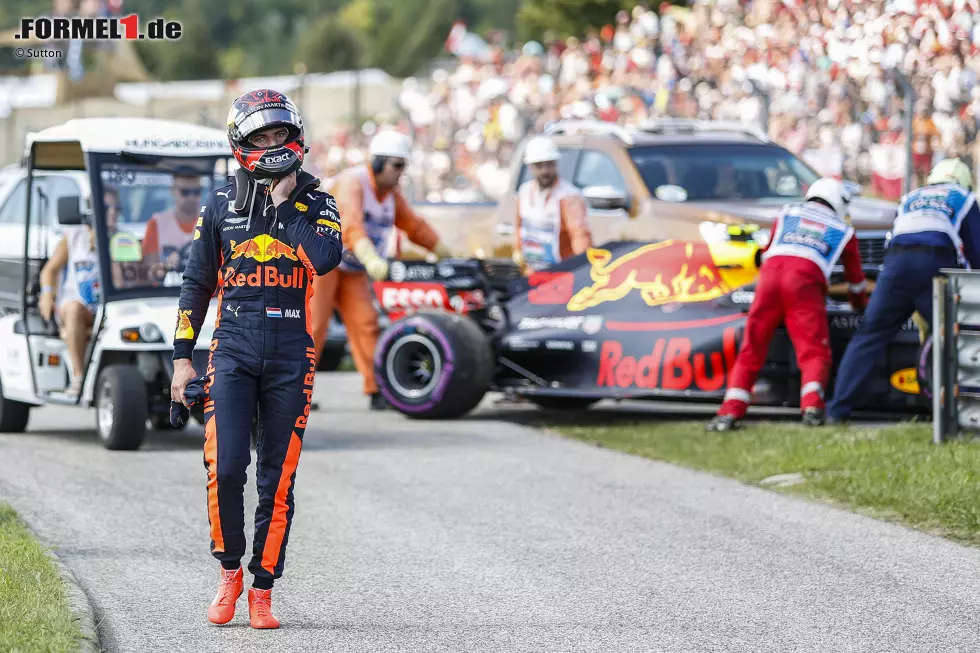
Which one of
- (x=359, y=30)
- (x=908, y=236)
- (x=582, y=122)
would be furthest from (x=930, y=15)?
(x=359, y=30)

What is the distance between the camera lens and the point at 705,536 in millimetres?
7836

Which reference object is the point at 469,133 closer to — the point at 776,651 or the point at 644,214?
the point at 644,214

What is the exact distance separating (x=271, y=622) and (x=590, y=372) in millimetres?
6543

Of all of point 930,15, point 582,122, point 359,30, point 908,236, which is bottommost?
point 908,236

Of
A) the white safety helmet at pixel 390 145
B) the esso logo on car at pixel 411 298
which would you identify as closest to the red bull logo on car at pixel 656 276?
the esso logo on car at pixel 411 298

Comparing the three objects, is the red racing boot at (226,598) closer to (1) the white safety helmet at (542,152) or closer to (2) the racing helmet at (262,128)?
(2) the racing helmet at (262,128)

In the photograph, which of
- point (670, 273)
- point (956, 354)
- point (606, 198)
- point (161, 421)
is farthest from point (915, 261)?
point (161, 421)

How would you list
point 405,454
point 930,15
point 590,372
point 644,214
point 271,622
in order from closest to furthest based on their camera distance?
point 271,622, point 405,454, point 590,372, point 644,214, point 930,15

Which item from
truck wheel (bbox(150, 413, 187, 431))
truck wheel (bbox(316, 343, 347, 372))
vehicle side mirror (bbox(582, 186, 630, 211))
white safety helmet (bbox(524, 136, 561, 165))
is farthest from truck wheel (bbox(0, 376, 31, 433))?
truck wheel (bbox(316, 343, 347, 372))

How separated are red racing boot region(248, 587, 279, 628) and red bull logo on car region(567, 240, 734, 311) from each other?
21.4 ft

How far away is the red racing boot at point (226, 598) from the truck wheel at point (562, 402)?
25.3ft

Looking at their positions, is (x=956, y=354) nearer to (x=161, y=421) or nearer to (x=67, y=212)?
(x=161, y=421)

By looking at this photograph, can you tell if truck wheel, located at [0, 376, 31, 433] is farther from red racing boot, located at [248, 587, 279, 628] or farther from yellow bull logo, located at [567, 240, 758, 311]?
red racing boot, located at [248, 587, 279, 628]

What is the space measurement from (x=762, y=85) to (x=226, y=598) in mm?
14939
